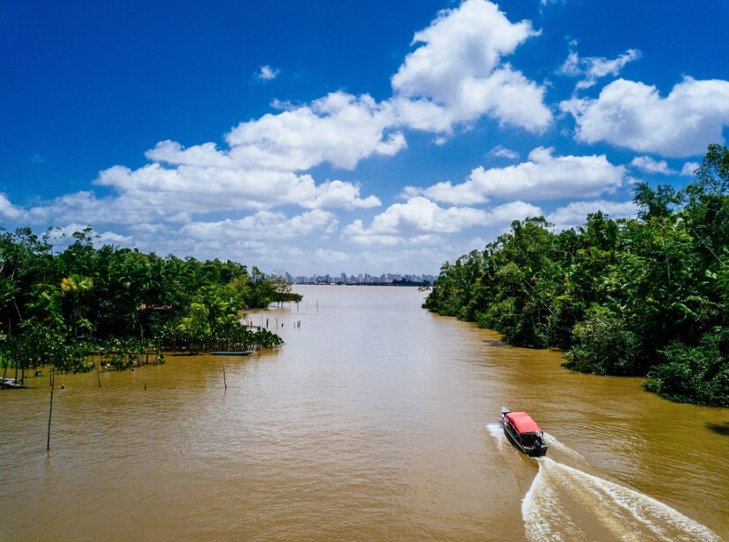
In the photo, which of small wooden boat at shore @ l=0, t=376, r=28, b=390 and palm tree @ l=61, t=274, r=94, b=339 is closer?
small wooden boat at shore @ l=0, t=376, r=28, b=390

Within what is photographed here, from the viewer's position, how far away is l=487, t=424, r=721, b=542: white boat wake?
900 centimetres

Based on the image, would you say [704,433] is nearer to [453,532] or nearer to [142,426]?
[453,532]

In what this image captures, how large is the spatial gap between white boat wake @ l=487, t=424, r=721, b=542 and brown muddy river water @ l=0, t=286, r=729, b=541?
4cm

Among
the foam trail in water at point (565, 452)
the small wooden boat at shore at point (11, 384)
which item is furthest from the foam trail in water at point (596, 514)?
the small wooden boat at shore at point (11, 384)

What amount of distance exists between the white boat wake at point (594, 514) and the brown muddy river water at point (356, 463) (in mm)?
43

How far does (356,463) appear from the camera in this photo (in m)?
12.8

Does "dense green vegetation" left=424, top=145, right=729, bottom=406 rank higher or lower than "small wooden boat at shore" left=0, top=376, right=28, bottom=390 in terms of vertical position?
higher

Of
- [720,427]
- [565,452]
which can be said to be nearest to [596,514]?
[565,452]

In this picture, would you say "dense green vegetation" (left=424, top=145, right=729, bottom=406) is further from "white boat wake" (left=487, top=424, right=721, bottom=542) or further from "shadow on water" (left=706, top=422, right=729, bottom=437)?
"white boat wake" (left=487, top=424, right=721, bottom=542)

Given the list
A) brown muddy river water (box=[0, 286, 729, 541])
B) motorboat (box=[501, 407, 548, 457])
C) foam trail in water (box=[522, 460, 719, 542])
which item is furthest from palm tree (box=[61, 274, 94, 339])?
foam trail in water (box=[522, 460, 719, 542])

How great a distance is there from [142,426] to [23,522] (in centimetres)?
614

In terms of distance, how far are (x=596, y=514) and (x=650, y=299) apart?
14266 millimetres

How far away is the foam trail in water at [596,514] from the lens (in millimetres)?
9008

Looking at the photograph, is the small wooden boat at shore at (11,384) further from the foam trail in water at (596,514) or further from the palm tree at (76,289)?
the foam trail in water at (596,514)
